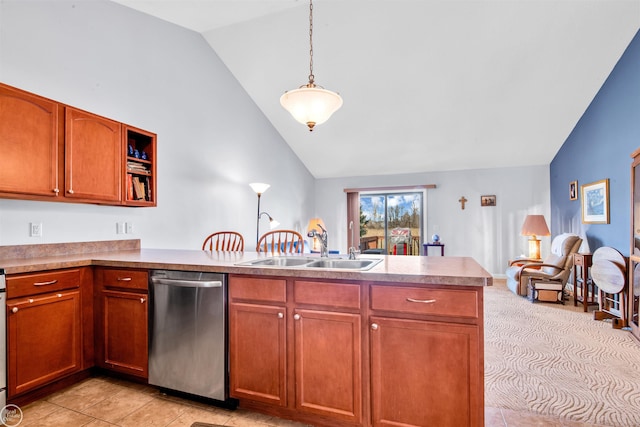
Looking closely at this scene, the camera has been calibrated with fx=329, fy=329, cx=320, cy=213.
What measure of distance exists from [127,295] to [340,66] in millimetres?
3839

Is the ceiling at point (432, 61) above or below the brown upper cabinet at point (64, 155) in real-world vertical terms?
above

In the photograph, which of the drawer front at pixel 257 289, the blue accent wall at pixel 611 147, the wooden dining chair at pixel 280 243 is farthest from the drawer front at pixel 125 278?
the blue accent wall at pixel 611 147

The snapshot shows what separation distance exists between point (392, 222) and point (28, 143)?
6247 millimetres

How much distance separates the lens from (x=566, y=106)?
4.74 m

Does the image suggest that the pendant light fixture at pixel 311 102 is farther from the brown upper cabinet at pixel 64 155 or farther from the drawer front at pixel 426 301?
the brown upper cabinet at pixel 64 155

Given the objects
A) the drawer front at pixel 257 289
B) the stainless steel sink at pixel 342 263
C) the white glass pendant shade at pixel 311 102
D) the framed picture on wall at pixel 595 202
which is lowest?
the drawer front at pixel 257 289

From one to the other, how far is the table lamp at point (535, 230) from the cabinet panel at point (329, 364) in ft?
17.0

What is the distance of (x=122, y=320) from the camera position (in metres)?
2.28

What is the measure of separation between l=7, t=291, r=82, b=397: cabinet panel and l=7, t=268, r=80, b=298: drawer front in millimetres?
41

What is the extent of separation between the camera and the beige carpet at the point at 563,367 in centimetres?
208

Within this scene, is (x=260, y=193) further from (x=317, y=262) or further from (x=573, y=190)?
(x=573, y=190)

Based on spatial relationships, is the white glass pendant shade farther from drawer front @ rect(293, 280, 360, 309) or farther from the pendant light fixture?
drawer front @ rect(293, 280, 360, 309)

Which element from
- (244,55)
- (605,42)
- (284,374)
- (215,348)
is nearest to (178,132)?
(244,55)

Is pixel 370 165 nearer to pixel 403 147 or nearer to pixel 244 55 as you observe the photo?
pixel 403 147
